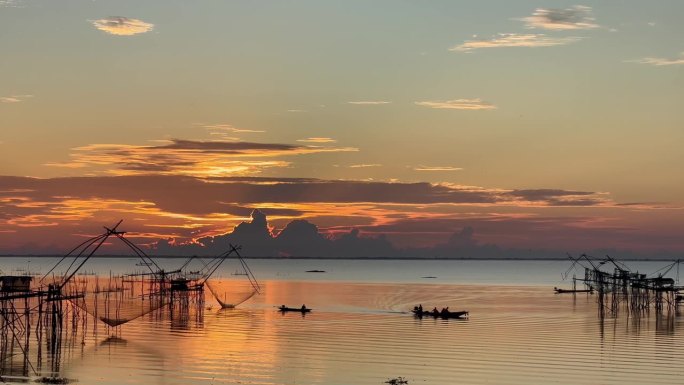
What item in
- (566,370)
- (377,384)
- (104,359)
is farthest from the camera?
(104,359)

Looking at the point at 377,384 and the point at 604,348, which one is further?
the point at 604,348

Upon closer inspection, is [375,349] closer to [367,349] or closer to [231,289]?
[367,349]

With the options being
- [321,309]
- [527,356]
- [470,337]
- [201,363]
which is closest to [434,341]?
[470,337]

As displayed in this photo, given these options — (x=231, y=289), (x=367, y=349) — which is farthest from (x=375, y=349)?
(x=231, y=289)

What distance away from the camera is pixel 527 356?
37.3 metres

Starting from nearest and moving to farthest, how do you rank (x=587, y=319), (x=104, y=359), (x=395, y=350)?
(x=104, y=359), (x=395, y=350), (x=587, y=319)

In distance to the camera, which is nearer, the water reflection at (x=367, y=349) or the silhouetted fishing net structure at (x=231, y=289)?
the water reflection at (x=367, y=349)

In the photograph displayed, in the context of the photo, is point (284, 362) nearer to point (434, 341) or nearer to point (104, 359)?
point (104, 359)

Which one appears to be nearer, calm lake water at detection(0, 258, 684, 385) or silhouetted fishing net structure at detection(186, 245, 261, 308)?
calm lake water at detection(0, 258, 684, 385)

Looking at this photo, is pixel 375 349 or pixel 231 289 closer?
pixel 375 349

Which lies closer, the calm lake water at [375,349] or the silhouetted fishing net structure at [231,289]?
the calm lake water at [375,349]

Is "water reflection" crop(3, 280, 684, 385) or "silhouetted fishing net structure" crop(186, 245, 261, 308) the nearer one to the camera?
"water reflection" crop(3, 280, 684, 385)

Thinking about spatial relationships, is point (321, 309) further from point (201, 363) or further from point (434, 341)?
point (201, 363)

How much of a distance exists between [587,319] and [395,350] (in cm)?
2166
